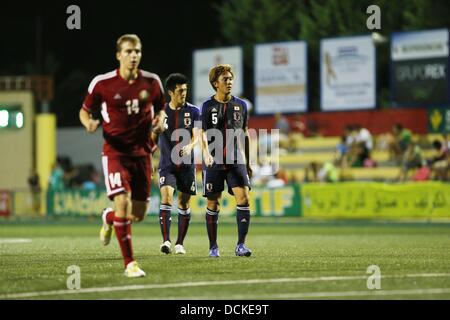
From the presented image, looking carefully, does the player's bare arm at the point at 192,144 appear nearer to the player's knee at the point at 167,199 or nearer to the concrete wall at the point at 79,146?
the player's knee at the point at 167,199

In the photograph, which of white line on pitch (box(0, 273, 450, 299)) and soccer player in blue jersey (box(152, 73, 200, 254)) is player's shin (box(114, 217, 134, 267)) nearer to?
white line on pitch (box(0, 273, 450, 299))

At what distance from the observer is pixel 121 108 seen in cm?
1061

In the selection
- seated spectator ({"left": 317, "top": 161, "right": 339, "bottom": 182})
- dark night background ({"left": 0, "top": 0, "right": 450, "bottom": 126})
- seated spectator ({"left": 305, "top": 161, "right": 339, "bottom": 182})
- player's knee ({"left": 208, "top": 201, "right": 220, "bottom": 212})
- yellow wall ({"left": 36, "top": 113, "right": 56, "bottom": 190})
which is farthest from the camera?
dark night background ({"left": 0, "top": 0, "right": 450, "bottom": 126})

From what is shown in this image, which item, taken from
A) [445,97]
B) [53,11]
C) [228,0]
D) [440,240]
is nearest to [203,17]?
[228,0]

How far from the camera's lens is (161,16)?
60875 mm

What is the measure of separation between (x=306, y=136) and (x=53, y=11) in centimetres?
2649

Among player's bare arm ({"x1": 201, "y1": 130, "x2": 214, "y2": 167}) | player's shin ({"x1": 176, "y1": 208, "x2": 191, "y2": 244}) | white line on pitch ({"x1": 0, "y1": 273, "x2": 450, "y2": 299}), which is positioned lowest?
white line on pitch ({"x1": 0, "y1": 273, "x2": 450, "y2": 299})

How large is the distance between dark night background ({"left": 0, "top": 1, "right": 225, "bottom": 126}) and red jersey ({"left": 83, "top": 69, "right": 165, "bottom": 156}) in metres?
46.6

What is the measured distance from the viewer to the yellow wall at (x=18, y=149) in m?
42.2

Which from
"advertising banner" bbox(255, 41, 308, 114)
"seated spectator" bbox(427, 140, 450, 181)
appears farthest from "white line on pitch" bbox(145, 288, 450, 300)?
"advertising banner" bbox(255, 41, 308, 114)

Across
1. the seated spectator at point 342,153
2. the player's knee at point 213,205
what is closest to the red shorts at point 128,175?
the player's knee at point 213,205

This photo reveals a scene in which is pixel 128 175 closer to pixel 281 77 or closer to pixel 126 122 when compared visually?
pixel 126 122

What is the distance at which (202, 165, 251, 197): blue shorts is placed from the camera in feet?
42.9

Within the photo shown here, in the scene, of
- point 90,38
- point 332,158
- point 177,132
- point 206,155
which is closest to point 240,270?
point 206,155
